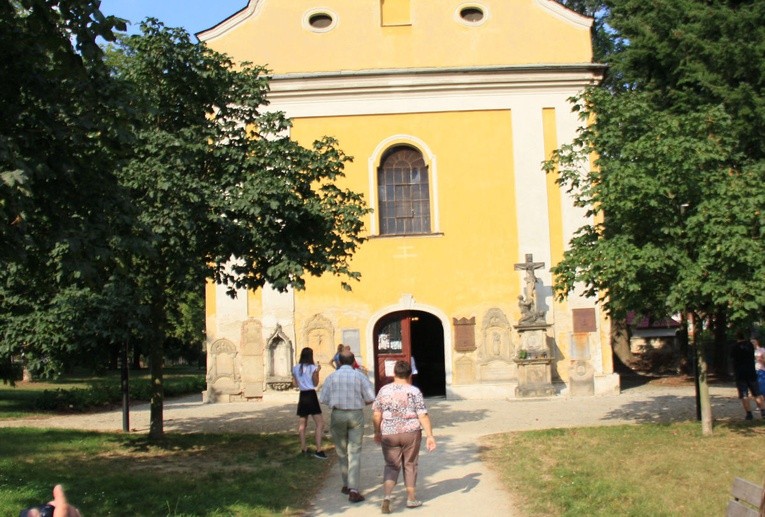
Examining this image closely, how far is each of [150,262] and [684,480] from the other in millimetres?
8139

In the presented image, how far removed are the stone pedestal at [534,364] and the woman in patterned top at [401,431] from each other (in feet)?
39.3

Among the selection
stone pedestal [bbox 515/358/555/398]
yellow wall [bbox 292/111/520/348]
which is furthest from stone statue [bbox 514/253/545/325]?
stone pedestal [bbox 515/358/555/398]

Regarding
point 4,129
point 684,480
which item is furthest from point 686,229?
point 4,129

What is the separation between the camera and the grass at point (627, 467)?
8.39 m

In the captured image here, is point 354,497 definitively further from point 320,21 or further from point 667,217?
point 320,21

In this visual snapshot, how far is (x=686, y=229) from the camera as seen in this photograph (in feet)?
39.4

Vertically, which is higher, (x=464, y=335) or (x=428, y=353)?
(x=464, y=335)

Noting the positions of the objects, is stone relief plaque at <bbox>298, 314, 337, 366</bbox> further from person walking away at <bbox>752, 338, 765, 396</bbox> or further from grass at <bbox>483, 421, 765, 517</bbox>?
person walking away at <bbox>752, 338, 765, 396</bbox>

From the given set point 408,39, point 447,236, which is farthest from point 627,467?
point 408,39

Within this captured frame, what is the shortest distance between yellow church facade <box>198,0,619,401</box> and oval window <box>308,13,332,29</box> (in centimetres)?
5

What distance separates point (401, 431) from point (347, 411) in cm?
116

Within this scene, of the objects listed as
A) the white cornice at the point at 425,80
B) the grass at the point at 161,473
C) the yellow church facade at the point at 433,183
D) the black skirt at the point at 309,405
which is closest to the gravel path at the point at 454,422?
the grass at the point at 161,473

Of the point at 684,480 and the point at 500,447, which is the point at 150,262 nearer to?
the point at 500,447

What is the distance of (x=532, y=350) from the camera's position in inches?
806
